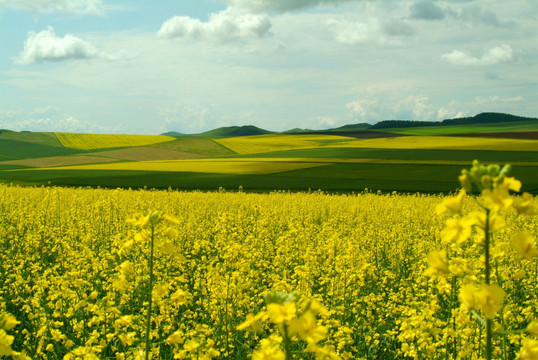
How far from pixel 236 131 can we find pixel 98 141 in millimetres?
70625

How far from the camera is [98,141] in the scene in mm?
78000

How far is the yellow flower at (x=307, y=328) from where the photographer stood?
56.6 inches

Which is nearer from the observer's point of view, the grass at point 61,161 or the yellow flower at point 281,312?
the yellow flower at point 281,312

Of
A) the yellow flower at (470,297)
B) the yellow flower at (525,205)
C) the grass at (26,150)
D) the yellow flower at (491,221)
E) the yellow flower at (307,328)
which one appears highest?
the grass at (26,150)

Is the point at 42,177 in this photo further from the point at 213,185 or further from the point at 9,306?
the point at 9,306

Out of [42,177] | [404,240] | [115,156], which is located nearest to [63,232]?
[404,240]

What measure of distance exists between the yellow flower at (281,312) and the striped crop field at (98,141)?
74229 mm

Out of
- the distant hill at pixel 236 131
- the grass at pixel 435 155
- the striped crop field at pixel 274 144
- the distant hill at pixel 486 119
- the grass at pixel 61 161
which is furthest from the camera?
the distant hill at pixel 236 131

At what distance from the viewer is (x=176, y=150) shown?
60719mm

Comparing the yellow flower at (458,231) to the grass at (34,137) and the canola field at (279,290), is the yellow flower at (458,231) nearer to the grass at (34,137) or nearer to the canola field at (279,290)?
the canola field at (279,290)

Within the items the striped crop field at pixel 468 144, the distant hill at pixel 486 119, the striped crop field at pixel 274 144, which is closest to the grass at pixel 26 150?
the striped crop field at pixel 274 144

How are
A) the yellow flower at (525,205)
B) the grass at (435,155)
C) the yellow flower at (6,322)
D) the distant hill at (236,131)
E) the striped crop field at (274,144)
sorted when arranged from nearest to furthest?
the yellow flower at (525,205), the yellow flower at (6,322), the grass at (435,155), the striped crop field at (274,144), the distant hill at (236,131)

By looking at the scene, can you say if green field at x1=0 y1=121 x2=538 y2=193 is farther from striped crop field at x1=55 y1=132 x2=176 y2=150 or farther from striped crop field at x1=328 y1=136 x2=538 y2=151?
striped crop field at x1=55 y1=132 x2=176 y2=150

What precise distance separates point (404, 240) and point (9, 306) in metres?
6.88
